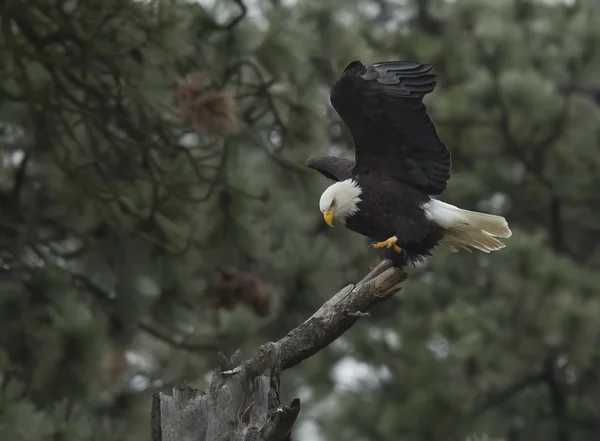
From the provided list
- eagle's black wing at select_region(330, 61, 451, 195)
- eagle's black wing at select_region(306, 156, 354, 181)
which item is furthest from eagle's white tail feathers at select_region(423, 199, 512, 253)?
eagle's black wing at select_region(306, 156, 354, 181)

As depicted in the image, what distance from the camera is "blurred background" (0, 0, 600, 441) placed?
502 cm

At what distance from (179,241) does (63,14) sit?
1.11 metres

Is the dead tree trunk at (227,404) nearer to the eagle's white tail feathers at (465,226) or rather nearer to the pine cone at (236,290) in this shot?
the eagle's white tail feathers at (465,226)

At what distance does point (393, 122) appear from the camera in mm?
4184

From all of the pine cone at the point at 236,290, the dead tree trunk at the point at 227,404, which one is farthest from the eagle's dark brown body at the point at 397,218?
the pine cone at the point at 236,290

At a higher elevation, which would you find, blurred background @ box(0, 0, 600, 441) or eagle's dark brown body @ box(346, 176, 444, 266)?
eagle's dark brown body @ box(346, 176, 444, 266)

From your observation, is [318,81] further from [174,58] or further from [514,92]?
[514,92]

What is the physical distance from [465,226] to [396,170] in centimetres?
30

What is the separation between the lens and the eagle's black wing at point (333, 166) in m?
4.59

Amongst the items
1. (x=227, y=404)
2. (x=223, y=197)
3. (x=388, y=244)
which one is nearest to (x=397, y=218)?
(x=388, y=244)

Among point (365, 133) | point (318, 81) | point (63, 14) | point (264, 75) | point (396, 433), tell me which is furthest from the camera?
point (396, 433)

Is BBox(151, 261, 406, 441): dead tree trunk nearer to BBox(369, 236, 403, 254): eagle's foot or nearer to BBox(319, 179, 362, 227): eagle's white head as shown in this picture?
BBox(369, 236, 403, 254): eagle's foot

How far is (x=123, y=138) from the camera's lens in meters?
4.99

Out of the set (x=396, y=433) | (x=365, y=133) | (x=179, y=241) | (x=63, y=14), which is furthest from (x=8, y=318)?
(x=396, y=433)
